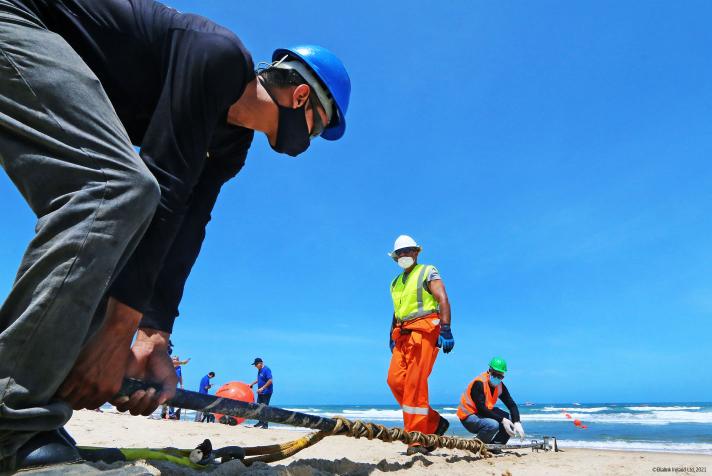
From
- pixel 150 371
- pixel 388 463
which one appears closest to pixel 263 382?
pixel 388 463

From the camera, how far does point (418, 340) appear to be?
553cm

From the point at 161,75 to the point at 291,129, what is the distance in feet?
1.68

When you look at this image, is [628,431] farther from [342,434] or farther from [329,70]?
[329,70]

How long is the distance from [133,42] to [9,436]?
113cm

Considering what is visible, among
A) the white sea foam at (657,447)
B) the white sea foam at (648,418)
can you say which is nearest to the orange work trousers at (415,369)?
the white sea foam at (657,447)

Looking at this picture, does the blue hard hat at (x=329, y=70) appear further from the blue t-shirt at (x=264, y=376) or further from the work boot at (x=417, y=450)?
the blue t-shirt at (x=264, y=376)

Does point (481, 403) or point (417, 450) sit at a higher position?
point (481, 403)

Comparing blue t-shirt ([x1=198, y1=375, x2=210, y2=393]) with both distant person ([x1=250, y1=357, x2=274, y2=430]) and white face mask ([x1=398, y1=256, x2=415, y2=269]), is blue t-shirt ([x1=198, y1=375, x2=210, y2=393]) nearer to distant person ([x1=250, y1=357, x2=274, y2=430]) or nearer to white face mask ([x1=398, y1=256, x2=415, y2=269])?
distant person ([x1=250, y1=357, x2=274, y2=430])

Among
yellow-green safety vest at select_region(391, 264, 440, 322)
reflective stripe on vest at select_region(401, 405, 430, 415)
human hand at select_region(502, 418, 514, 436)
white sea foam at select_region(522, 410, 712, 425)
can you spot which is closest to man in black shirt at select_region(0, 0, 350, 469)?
reflective stripe on vest at select_region(401, 405, 430, 415)

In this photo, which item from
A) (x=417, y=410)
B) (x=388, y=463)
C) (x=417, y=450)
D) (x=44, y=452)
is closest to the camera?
(x=44, y=452)

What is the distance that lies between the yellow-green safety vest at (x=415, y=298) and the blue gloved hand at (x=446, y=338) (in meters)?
0.22

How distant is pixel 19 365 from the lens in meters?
1.06

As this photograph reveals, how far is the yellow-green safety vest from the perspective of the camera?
570cm

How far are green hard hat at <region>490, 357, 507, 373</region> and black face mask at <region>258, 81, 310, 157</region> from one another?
6438 mm
